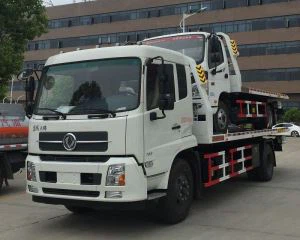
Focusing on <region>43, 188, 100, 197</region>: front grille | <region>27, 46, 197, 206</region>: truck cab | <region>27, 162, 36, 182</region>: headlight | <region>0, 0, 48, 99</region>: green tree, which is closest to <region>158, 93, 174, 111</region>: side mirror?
<region>27, 46, 197, 206</region>: truck cab

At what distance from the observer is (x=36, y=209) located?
9.54 meters

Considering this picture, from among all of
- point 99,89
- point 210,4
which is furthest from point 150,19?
point 99,89

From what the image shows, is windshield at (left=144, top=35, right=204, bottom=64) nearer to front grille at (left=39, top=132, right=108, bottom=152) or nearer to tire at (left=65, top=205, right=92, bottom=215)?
front grille at (left=39, top=132, right=108, bottom=152)

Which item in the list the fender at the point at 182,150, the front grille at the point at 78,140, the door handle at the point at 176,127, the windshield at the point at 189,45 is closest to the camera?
the front grille at the point at 78,140

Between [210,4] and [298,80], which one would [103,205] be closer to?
[298,80]

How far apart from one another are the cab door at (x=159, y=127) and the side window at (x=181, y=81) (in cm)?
12

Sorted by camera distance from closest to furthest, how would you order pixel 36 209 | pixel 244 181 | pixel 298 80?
pixel 36 209 < pixel 244 181 < pixel 298 80

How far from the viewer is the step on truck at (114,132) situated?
7047 mm

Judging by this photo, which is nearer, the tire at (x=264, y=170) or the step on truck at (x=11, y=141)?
the step on truck at (x=11, y=141)

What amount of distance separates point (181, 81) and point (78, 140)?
203 cm

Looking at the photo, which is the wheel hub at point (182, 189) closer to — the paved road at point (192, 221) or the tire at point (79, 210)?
the paved road at point (192, 221)

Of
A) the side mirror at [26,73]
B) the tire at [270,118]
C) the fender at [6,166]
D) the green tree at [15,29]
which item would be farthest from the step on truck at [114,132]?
the green tree at [15,29]

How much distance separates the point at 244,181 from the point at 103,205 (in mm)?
6239

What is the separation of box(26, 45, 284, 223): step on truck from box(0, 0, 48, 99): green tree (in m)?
12.0
